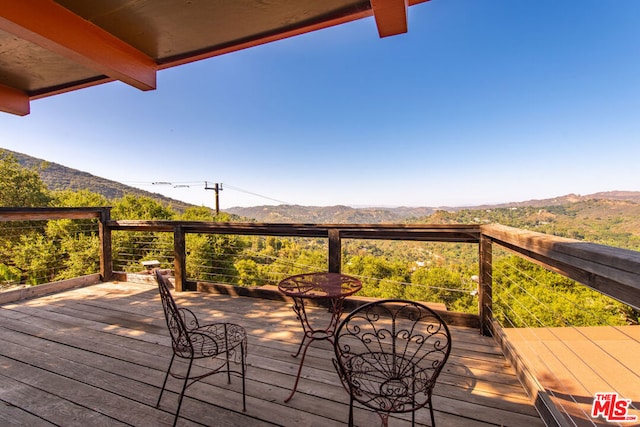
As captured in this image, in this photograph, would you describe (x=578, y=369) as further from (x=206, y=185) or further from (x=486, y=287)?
(x=206, y=185)

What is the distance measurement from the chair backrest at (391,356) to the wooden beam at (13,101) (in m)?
4.10

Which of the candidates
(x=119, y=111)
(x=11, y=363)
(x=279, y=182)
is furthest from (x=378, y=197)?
(x=11, y=363)

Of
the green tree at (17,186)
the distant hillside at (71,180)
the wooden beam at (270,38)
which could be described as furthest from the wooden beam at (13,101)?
the green tree at (17,186)

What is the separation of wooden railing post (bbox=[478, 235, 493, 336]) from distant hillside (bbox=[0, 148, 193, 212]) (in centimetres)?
2162

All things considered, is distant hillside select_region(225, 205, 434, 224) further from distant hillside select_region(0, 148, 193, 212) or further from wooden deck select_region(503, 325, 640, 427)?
wooden deck select_region(503, 325, 640, 427)

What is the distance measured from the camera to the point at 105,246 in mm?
4027

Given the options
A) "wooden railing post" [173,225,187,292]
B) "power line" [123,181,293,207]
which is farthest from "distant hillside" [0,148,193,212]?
"wooden railing post" [173,225,187,292]

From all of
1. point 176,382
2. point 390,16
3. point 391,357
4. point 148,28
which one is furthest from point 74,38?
point 391,357

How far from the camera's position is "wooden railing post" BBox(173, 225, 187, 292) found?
349 cm

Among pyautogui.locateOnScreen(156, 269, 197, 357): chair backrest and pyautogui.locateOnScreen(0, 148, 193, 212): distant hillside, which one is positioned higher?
pyautogui.locateOnScreen(0, 148, 193, 212): distant hillside

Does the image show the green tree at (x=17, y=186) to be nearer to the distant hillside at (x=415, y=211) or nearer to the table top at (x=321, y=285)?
the distant hillside at (x=415, y=211)

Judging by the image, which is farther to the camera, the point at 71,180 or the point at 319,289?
the point at 71,180

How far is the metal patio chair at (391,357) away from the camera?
104 centimetres

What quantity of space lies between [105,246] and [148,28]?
3426mm
